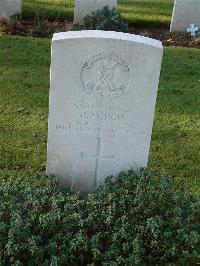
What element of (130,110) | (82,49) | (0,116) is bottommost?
(0,116)

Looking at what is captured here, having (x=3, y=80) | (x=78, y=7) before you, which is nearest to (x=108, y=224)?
(x=3, y=80)

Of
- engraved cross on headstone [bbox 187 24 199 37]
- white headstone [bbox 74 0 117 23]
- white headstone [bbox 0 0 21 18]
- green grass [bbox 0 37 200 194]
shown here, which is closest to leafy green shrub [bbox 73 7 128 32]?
white headstone [bbox 74 0 117 23]

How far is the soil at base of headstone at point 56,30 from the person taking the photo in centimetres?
869

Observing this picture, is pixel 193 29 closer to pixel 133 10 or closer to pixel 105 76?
pixel 133 10

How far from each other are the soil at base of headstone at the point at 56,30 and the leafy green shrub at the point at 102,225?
474 cm

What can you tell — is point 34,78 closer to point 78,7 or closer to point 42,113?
point 42,113

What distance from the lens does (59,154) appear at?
472 centimetres

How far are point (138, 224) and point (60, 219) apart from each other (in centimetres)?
59

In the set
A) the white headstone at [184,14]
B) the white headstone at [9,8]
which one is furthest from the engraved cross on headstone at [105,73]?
the white headstone at [184,14]

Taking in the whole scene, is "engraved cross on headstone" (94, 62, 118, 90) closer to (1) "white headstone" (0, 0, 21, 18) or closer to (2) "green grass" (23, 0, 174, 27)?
(1) "white headstone" (0, 0, 21, 18)

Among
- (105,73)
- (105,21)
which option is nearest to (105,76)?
(105,73)

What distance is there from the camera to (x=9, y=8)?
9.03m

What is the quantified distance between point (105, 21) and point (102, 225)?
4.99 metres

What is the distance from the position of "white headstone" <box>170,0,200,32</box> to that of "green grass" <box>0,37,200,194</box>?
112cm
